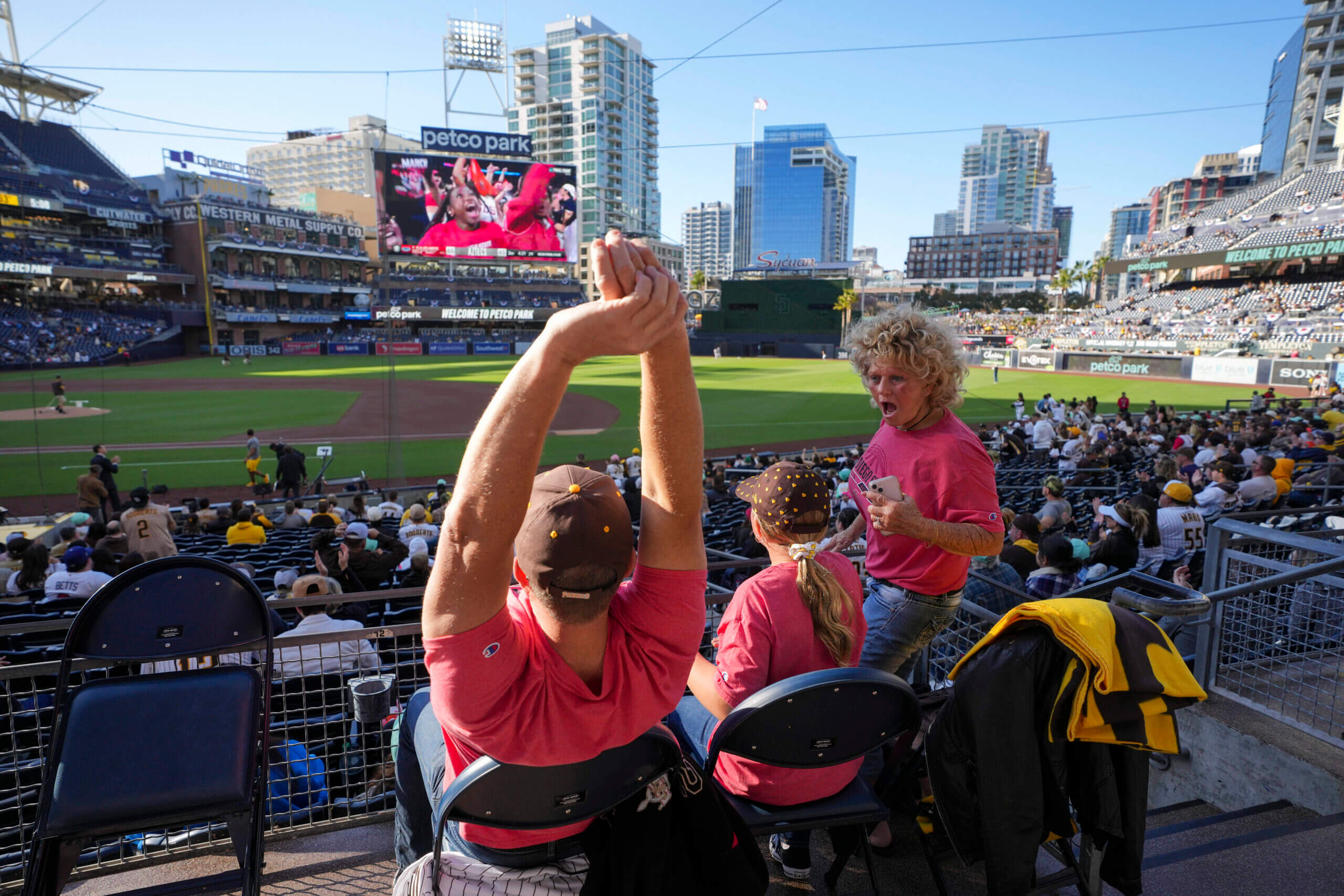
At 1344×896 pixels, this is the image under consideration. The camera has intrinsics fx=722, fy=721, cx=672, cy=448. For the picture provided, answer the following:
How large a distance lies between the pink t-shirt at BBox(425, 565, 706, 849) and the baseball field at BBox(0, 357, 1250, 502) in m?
13.1

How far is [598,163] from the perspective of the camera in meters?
106

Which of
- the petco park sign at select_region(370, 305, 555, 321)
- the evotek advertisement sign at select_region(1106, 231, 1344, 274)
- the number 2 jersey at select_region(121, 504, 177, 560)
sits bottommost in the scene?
the number 2 jersey at select_region(121, 504, 177, 560)

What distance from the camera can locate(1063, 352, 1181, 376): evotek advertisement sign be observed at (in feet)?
123

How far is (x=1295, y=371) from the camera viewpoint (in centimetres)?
3197

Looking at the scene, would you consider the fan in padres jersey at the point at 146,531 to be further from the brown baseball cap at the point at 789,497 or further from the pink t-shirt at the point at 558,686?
the pink t-shirt at the point at 558,686

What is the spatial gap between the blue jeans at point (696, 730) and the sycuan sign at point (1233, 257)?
55234mm

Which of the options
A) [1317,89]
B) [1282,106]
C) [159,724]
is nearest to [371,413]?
[159,724]

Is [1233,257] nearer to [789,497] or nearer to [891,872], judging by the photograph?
[891,872]

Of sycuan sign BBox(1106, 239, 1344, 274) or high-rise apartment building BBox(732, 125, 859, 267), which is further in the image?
high-rise apartment building BBox(732, 125, 859, 267)

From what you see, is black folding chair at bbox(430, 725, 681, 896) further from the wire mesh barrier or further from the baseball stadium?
the wire mesh barrier

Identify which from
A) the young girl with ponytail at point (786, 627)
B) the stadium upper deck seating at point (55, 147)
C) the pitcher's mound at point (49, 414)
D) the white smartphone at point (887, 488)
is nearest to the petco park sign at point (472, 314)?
the stadium upper deck seating at point (55, 147)

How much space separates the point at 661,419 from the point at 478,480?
38 cm

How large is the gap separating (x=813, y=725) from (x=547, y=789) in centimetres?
81

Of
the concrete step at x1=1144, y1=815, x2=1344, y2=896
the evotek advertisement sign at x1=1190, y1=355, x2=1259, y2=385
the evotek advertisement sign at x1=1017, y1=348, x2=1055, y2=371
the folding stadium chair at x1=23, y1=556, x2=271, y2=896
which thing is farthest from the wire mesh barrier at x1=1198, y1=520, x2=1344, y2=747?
the evotek advertisement sign at x1=1017, y1=348, x2=1055, y2=371
